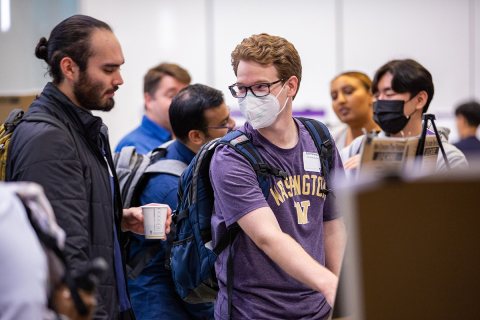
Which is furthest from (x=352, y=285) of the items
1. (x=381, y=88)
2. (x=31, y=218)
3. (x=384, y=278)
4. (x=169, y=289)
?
(x=381, y=88)

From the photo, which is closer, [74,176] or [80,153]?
[74,176]

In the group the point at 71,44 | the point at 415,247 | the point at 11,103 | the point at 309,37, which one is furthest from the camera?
the point at 309,37

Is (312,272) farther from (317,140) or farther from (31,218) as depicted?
(31,218)

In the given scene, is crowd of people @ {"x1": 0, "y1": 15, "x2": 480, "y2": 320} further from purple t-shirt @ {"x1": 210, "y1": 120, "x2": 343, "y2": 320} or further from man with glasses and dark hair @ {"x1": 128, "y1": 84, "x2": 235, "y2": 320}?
man with glasses and dark hair @ {"x1": 128, "y1": 84, "x2": 235, "y2": 320}

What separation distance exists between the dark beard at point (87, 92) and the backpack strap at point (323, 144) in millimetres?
772

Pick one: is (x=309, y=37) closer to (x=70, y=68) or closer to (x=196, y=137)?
(x=196, y=137)

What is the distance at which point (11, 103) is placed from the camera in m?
2.62

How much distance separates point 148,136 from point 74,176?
2.08 m

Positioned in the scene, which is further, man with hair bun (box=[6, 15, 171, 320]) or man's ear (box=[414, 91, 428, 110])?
man's ear (box=[414, 91, 428, 110])

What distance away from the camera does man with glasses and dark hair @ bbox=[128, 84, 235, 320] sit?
7.32 ft

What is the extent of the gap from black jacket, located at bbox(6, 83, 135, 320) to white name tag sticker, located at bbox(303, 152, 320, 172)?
0.70 m

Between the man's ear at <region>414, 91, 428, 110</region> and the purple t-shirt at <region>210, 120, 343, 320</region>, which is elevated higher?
the man's ear at <region>414, 91, 428, 110</region>

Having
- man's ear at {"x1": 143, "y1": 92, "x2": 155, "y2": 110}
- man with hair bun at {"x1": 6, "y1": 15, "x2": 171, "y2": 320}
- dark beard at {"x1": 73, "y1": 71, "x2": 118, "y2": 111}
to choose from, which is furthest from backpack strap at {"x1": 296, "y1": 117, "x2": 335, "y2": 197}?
man's ear at {"x1": 143, "y1": 92, "x2": 155, "y2": 110}

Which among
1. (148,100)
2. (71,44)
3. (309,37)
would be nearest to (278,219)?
(71,44)
